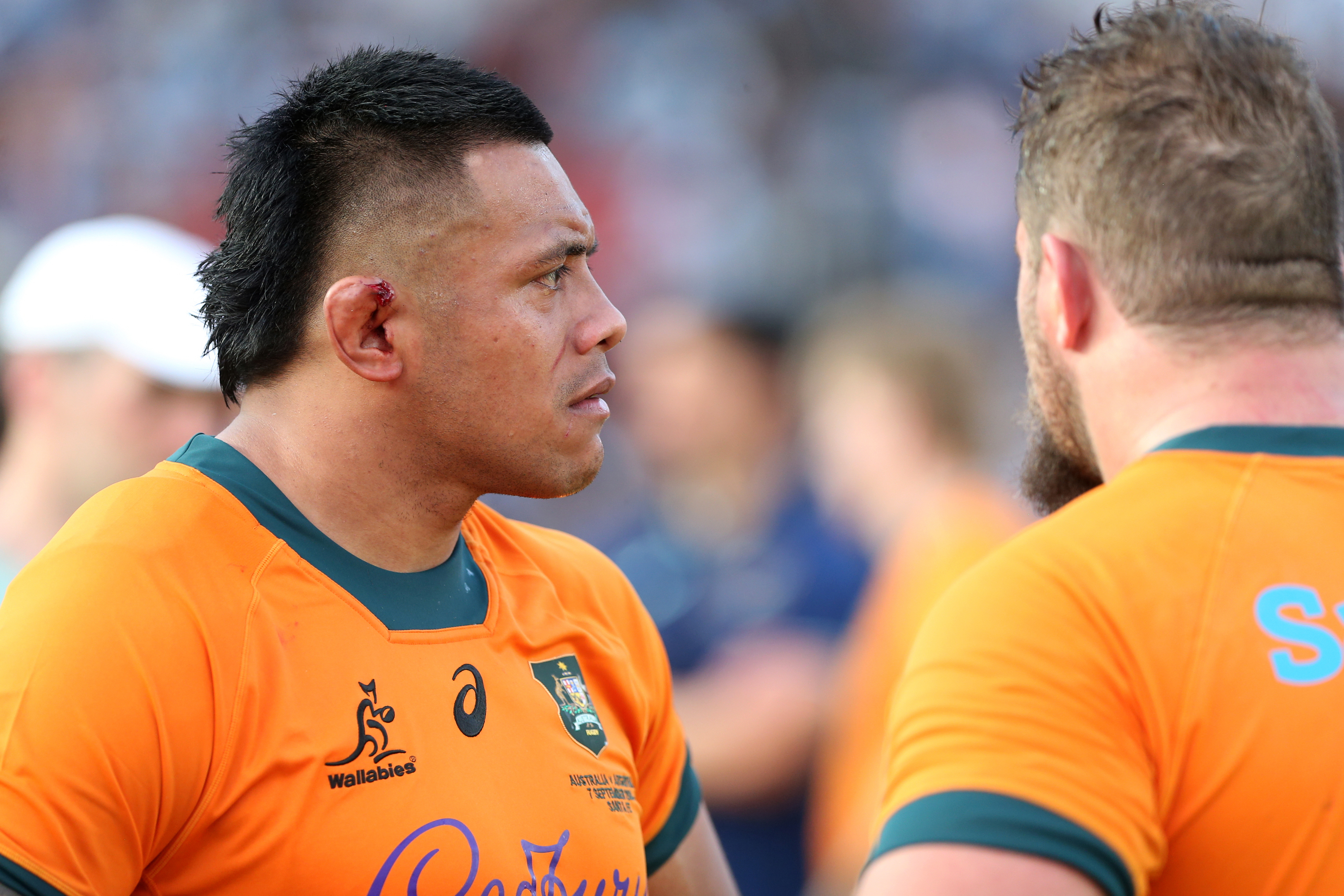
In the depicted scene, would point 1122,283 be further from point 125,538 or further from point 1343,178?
point 125,538

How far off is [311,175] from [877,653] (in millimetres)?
2198

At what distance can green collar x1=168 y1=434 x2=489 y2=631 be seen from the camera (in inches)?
75.4

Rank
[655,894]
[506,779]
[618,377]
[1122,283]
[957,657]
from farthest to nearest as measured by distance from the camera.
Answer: [618,377] → [655,894] → [506,779] → [1122,283] → [957,657]

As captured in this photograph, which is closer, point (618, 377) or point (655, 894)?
point (655, 894)

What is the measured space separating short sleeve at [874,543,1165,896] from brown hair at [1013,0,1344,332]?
0.43 metres

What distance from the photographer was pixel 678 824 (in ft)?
7.65

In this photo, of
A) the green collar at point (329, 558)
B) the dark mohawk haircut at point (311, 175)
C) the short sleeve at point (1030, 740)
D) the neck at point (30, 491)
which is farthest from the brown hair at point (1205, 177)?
the neck at point (30, 491)

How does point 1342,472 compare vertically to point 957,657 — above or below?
above

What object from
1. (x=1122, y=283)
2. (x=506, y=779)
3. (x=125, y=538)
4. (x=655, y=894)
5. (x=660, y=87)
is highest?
(x=660, y=87)

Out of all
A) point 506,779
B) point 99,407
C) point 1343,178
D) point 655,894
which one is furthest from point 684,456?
point 1343,178

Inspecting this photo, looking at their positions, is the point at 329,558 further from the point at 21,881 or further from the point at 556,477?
the point at 21,881

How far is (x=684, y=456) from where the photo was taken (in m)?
4.78

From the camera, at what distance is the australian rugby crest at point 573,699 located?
6.80 feet

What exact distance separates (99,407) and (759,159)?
4.65 metres
